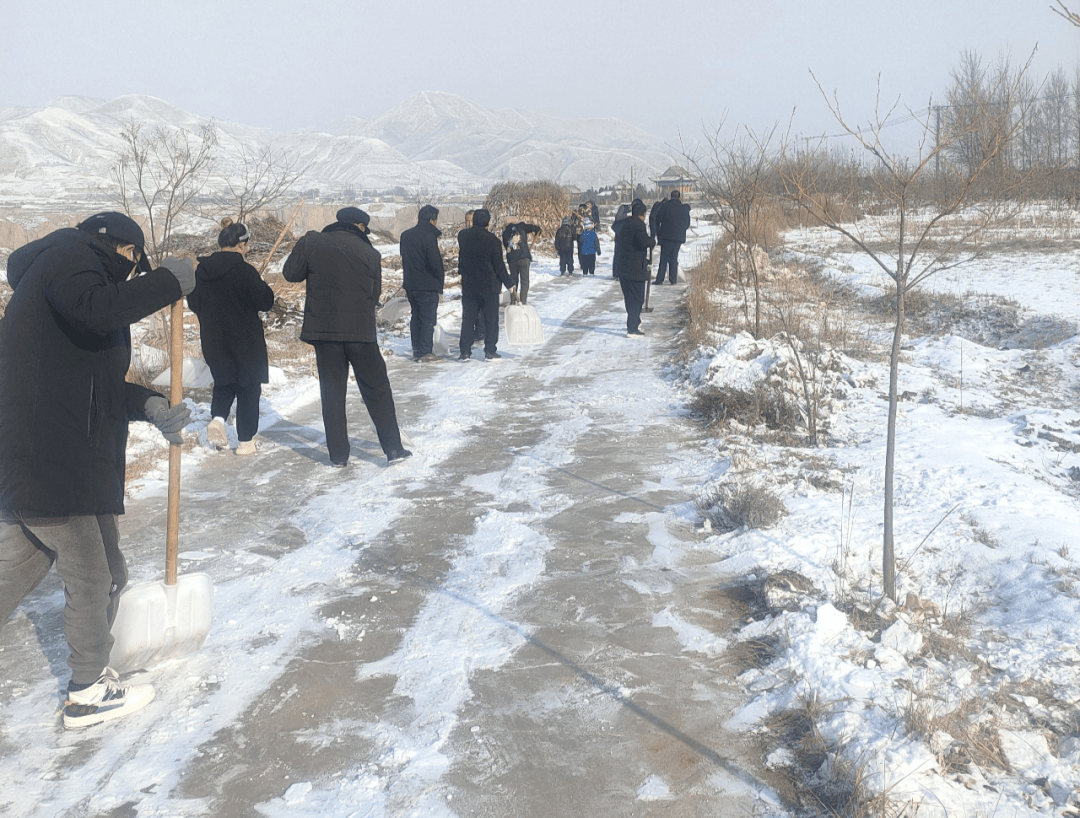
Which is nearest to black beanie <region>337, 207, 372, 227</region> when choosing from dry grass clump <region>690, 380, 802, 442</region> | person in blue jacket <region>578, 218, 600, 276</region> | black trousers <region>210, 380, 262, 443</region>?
black trousers <region>210, 380, 262, 443</region>

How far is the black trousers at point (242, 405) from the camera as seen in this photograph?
21.0 feet

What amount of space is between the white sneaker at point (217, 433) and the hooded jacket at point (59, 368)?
3.66m

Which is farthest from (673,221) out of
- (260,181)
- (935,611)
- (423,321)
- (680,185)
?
(680,185)

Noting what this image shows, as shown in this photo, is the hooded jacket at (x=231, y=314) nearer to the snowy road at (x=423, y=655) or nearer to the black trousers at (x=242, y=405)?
the black trousers at (x=242, y=405)

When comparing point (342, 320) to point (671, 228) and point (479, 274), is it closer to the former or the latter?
point (479, 274)

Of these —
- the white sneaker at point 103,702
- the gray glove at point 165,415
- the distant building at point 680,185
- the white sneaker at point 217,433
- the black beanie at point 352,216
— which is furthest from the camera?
the distant building at point 680,185

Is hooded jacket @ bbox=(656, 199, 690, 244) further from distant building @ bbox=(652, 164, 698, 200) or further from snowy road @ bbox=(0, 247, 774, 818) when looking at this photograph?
snowy road @ bbox=(0, 247, 774, 818)

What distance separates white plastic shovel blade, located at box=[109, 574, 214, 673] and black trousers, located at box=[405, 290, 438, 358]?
22.5 ft

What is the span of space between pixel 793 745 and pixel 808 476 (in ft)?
9.63

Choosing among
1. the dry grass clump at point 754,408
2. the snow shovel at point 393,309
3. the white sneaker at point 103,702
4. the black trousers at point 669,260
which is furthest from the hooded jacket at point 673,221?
the white sneaker at point 103,702

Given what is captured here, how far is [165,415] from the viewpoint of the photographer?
3180 millimetres

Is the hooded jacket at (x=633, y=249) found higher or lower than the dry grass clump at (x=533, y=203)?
lower

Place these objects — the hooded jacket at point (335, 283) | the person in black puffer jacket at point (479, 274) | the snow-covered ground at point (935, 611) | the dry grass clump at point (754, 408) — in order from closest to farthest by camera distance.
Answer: the snow-covered ground at point (935, 611) → the hooded jacket at point (335, 283) → the dry grass clump at point (754, 408) → the person in black puffer jacket at point (479, 274)

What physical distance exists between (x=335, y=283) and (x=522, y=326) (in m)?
4.31
